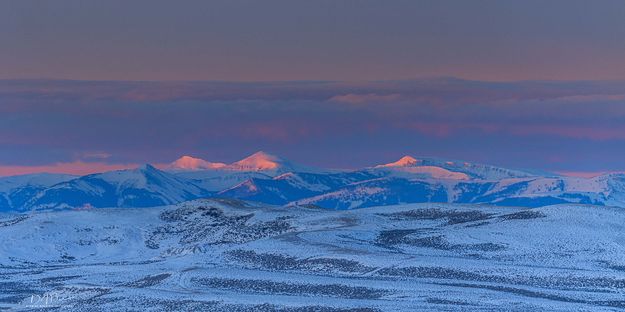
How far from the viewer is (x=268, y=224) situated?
131m

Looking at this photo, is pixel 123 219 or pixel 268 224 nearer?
pixel 268 224

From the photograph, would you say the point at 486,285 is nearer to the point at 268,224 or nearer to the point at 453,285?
the point at 453,285

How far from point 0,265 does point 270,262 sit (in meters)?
31.1

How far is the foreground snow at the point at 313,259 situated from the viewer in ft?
280

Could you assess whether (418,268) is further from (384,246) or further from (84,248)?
(84,248)

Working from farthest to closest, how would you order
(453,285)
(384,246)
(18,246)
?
(18,246)
(384,246)
(453,285)

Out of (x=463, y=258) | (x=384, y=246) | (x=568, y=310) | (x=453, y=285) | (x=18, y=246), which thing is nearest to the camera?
(x=568, y=310)

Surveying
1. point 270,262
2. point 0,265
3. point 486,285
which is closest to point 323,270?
point 270,262

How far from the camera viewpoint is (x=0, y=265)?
11975 cm

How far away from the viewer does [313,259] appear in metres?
103

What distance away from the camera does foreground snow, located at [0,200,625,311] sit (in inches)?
3364

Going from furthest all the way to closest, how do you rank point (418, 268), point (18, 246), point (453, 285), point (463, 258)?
point (18, 246), point (463, 258), point (418, 268), point (453, 285)

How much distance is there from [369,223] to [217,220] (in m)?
19.9

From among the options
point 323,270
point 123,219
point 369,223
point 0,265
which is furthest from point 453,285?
point 123,219
